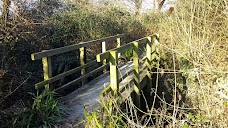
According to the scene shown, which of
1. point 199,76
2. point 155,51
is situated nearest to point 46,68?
point 199,76

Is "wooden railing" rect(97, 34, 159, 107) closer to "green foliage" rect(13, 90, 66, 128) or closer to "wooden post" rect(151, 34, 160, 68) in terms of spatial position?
"wooden post" rect(151, 34, 160, 68)

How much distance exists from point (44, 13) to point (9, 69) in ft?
8.99

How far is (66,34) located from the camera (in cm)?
885

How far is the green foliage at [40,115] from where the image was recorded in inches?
146

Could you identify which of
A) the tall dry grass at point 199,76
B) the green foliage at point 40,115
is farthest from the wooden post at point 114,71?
the green foliage at point 40,115

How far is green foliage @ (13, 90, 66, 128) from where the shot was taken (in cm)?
371

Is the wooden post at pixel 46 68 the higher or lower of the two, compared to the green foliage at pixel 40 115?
higher

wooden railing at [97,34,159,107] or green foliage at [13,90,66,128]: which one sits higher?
wooden railing at [97,34,159,107]

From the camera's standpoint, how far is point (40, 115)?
3820 mm

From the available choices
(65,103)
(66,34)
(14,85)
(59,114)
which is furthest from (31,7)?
(59,114)

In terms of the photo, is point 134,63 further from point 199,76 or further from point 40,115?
point 40,115

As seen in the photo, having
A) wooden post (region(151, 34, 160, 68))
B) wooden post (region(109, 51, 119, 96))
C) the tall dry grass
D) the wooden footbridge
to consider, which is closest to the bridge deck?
the wooden footbridge

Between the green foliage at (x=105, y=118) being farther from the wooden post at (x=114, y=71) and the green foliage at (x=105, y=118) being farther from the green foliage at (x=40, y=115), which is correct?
the green foliage at (x=40, y=115)

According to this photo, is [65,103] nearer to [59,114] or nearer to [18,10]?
[59,114]
